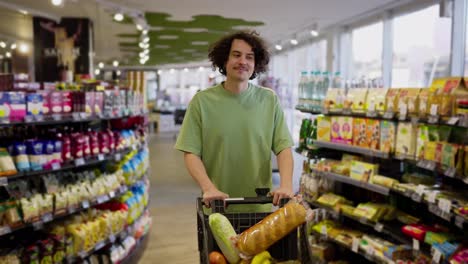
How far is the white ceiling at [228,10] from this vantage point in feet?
25.1

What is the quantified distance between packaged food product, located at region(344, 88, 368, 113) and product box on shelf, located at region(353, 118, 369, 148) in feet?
0.31

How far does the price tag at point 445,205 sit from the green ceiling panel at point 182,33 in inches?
272

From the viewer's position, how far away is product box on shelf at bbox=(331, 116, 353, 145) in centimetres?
449

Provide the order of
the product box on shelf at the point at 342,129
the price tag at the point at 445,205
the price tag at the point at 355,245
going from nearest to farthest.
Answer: the price tag at the point at 445,205, the price tag at the point at 355,245, the product box on shelf at the point at 342,129

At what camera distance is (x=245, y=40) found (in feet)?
8.16

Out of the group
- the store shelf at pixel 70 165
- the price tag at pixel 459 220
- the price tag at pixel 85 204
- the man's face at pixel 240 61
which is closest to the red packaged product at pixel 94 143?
the store shelf at pixel 70 165

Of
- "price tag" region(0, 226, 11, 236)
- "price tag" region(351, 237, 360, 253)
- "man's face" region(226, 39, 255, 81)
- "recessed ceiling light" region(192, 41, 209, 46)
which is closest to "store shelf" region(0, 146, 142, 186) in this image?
"price tag" region(0, 226, 11, 236)

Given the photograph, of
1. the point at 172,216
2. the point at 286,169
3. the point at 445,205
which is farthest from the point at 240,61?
the point at 172,216

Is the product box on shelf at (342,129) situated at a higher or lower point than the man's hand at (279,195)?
Answer: higher

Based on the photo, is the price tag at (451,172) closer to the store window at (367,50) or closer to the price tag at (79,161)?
the price tag at (79,161)

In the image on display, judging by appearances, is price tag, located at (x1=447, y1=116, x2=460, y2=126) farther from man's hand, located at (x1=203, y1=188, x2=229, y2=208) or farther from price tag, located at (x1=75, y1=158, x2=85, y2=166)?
price tag, located at (x1=75, y1=158, x2=85, y2=166)

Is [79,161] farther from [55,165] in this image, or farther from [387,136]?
[387,136]

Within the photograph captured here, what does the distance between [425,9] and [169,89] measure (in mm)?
23217

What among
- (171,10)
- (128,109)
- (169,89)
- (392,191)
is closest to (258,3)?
(171,10)
